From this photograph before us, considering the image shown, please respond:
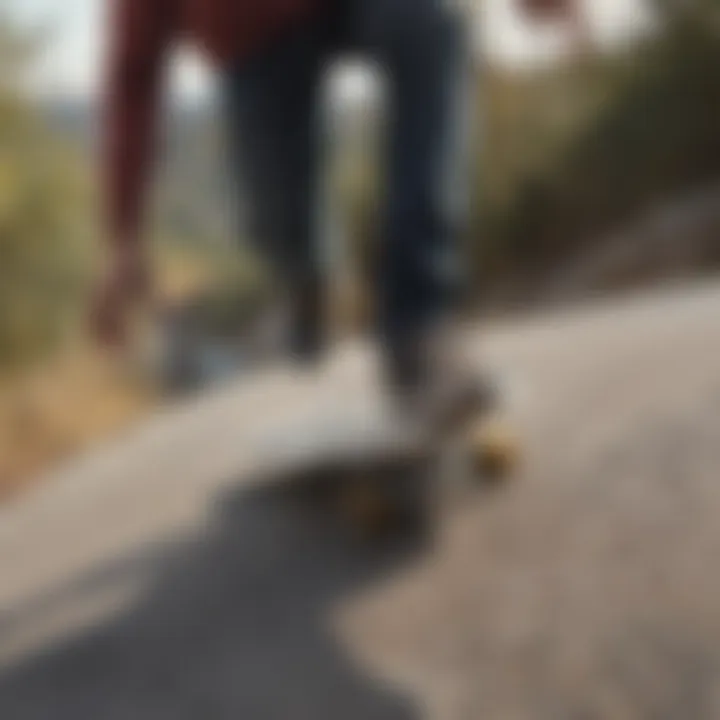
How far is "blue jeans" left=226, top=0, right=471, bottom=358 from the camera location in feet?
2.69

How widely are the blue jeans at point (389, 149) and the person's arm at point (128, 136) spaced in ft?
0.15

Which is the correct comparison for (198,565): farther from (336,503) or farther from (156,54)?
(156,54)

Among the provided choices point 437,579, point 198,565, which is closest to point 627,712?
point 437,579

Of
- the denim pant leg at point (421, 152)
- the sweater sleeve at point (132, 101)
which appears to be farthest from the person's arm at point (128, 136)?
the denim pant leg at point (421, 152)

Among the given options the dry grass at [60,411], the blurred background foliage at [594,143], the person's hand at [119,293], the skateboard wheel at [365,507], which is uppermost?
the blurred background foliage at [594,143]

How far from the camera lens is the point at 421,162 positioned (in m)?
0.83

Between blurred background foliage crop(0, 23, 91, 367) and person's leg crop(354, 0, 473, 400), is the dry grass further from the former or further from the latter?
person's leg crop(354, 0, 473, 400)

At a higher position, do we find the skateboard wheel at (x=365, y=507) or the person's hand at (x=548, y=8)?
the person's hand at (x=548, y=8)

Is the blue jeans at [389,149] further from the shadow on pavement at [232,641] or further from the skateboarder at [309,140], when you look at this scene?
the shadow on pavement at [232,641]

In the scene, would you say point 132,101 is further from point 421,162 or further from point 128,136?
point 421,162

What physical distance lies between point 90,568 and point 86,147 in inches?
9.1

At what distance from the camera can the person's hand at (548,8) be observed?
83 cm

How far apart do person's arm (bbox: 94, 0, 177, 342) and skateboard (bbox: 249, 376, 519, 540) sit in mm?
117

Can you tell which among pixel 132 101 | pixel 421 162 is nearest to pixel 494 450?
pixel 421 162
